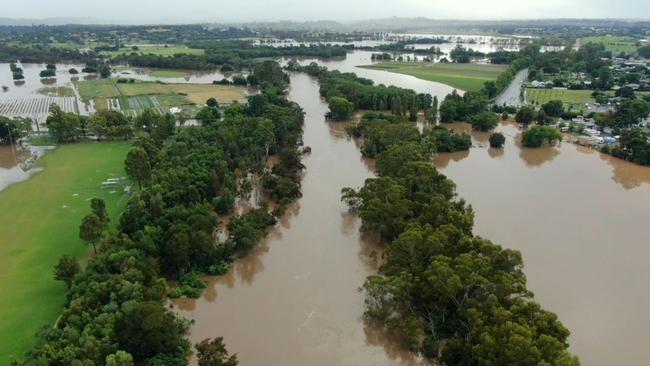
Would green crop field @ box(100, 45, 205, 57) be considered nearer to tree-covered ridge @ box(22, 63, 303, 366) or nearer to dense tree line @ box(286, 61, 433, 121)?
dense tree line @ box(286, 61, 433, 121)

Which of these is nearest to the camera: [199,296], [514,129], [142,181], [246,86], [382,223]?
[199,296]

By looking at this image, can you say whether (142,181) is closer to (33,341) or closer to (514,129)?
(33,341)

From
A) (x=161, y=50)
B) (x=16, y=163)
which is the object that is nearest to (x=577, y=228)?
(x=16, y=163)

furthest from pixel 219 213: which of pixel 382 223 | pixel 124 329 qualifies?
pixel 124 329

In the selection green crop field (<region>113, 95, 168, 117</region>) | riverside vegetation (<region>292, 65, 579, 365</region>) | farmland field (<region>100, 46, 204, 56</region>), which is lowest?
riverside vegetation (<region>292, 65, 579, 365</region>)

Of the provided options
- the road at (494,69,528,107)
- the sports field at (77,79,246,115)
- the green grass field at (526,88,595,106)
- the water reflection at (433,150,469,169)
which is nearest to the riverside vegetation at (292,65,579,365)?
the water reflection at (433,150,469,169)

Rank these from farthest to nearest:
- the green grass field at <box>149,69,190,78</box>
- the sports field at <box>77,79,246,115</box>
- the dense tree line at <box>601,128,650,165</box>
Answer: the green grass field at <box>149,69,190,78</box> → the sports field at <box>77,79,246,115</box> → the dense tree line at <box>601,128,650,165</box>

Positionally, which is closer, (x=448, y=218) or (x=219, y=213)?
(x=448, y=218)

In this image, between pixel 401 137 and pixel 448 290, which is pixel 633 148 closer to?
pixel 401 137
